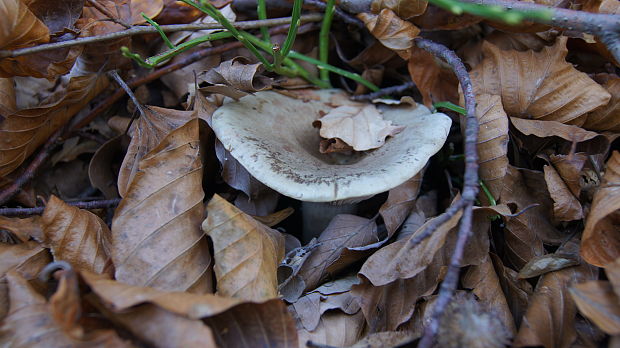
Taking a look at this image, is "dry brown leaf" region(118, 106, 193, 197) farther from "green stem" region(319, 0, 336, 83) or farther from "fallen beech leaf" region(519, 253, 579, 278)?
"fallen beech leaf" region(519, 253, 579, 278)

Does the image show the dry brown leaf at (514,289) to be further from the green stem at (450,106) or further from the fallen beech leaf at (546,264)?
the green stem at (450,106)

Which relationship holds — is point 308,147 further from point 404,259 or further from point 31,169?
point 31,169

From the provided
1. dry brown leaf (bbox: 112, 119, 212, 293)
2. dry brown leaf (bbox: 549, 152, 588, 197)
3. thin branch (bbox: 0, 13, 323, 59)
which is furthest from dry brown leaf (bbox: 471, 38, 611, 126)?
dry brown leaf (bbox: 112, 119, 212, 293)

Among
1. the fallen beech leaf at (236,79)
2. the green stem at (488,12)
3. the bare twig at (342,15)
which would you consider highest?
the green stem at (488,12)

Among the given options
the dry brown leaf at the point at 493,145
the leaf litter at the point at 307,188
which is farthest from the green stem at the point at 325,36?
the dry brown leaf at the point at 493,145

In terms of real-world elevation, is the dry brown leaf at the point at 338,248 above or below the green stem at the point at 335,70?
below

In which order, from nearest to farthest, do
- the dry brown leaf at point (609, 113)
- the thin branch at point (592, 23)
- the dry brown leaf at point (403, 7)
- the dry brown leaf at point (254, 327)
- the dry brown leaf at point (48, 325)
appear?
the dry brown leaf at point (48, 325) < the dry brown leaf at point (254, 327) < the thin branch at point (592, 23) < the dry brown leaf at point (609, 113) < the dry brown leaf at point (403, 7)

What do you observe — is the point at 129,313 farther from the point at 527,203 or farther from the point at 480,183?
the point at 527,203

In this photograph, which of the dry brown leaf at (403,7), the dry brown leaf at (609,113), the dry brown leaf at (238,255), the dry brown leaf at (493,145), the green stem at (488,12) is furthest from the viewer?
the dry brown leaf at (403,7)
